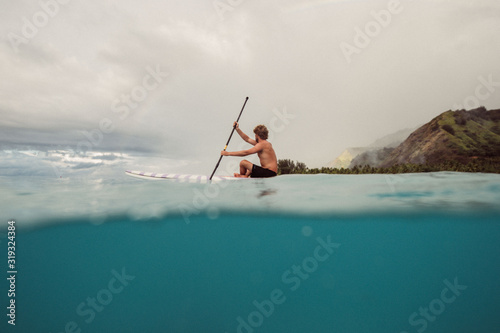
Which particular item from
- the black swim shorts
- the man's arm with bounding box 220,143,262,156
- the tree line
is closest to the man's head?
the man's arm with bounding box 220,143,262,156

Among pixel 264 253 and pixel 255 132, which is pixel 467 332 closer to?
pixel 264 253

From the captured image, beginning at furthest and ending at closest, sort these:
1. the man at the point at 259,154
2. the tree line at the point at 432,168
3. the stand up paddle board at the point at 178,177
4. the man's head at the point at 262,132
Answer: the tree line at the point at 432,168
the stand up paddle board at the point at 178,177
the man's head at the point at 262,132
the man at the point at 259,154

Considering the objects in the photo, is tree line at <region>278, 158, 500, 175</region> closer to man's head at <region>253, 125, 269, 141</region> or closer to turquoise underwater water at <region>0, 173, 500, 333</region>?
turquoise underwater water at <region>0, 173, 500, 333</region>

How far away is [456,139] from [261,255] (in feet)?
30.4

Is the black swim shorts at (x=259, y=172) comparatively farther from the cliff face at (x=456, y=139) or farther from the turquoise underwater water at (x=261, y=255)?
the cliff face at (x=456, y=139)

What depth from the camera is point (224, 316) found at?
9.09m

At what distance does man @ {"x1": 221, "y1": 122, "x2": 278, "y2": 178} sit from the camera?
6934 millimetres

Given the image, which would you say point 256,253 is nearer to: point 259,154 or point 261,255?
point 261,255

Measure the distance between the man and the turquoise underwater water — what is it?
1.11 ft

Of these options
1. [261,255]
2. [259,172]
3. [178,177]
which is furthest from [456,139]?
[178,177]

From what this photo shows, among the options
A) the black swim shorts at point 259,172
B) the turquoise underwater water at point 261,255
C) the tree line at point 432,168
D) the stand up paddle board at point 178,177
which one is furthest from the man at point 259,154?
the tree line at point 432,168

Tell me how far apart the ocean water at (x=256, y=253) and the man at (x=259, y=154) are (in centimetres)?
40

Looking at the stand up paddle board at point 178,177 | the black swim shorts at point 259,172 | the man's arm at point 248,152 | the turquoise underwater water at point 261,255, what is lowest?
the turquoise underwater water at point 261,255

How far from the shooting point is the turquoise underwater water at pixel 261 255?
733cm
